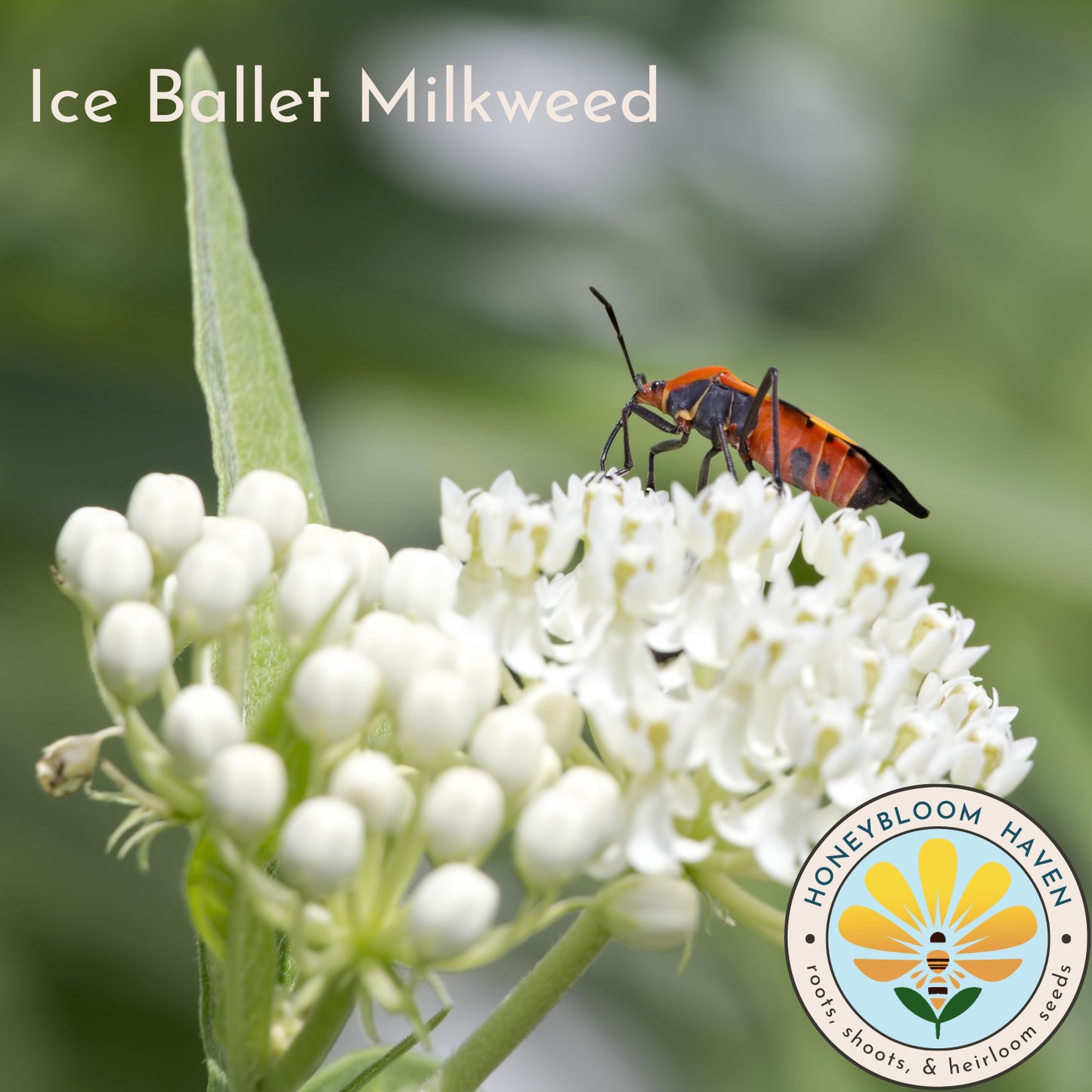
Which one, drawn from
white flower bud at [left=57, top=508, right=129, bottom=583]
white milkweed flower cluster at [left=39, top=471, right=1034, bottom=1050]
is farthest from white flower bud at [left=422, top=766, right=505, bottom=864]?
white flower bud at [left=57, top=508, right=129, bottom=583]

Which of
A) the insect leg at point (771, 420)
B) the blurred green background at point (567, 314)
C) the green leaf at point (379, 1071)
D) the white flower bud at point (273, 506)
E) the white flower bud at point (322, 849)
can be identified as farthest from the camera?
the blurred green background at point (567, 314)

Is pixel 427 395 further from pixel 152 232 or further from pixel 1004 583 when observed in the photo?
pixel 1004 583

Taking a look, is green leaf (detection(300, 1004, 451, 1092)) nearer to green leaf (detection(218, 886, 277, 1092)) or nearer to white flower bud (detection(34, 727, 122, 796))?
green leaf (detection(218, 886, 277, 1092))

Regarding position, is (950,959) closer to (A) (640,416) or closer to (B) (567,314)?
(A) (640,416)

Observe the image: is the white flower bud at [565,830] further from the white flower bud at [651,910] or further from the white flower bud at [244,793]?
the white flower bud at [244,793]

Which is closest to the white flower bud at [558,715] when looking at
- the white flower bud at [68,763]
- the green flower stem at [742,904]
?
the green flower stem at [742,904]

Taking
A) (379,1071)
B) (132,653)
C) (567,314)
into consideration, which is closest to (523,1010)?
(379,1071)

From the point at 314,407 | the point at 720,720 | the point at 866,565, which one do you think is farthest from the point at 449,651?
the point at 314,407
